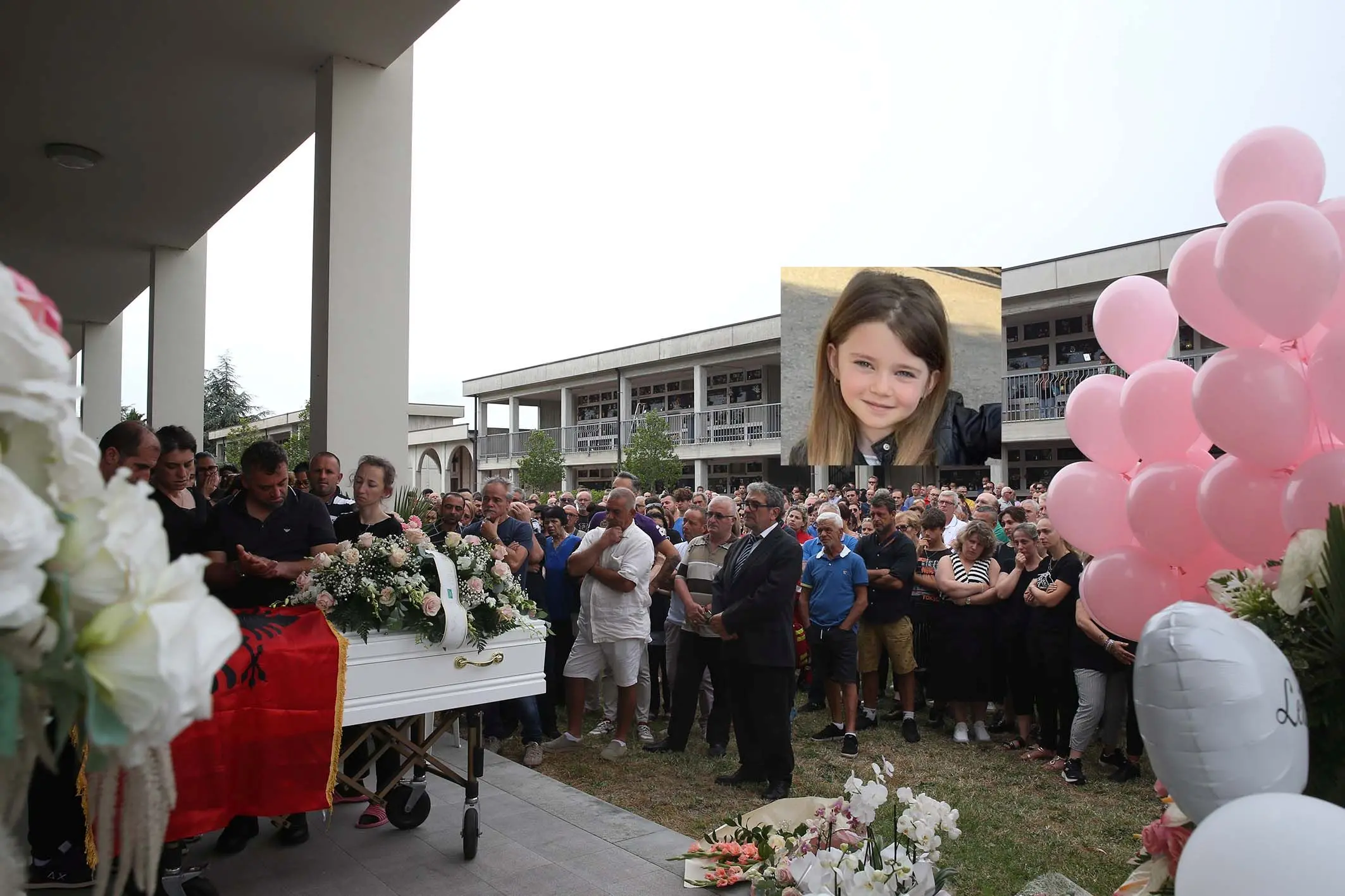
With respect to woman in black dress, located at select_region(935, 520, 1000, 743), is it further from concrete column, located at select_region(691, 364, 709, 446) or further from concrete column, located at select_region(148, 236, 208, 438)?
concrete column, located at select_region(691, 364, 709, 446)

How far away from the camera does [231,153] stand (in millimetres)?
8125

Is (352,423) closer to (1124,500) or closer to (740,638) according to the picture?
(740,638)

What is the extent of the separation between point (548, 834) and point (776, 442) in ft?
71.9

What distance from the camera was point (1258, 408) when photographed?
281 cm

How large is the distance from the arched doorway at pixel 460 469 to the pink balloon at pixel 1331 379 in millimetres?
39752

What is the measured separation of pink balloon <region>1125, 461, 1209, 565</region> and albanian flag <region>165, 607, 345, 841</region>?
3.23 metres

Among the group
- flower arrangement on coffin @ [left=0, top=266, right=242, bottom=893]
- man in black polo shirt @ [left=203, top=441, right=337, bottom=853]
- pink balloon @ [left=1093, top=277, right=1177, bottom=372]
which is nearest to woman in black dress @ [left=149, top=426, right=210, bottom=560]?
man in black polo shirt @ [left=203, top=441, right=337, bottom=853]

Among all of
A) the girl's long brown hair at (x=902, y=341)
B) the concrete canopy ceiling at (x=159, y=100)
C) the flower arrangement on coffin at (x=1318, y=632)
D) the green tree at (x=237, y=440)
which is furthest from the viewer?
the green tree at (x=237, y=440)

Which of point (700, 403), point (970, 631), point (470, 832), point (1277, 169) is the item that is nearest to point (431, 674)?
point (470, 832)

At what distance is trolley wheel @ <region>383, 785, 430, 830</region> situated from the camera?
4.82 metres

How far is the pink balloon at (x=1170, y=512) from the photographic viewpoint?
322 centimetres

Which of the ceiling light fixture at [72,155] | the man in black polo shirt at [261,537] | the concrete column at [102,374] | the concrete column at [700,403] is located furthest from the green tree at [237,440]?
the man in black polo shirt at [261,537]

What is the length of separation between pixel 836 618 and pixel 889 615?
2.13ft

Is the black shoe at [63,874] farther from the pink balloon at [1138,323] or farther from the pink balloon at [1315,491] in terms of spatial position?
the pink balloon at [1138,323]
